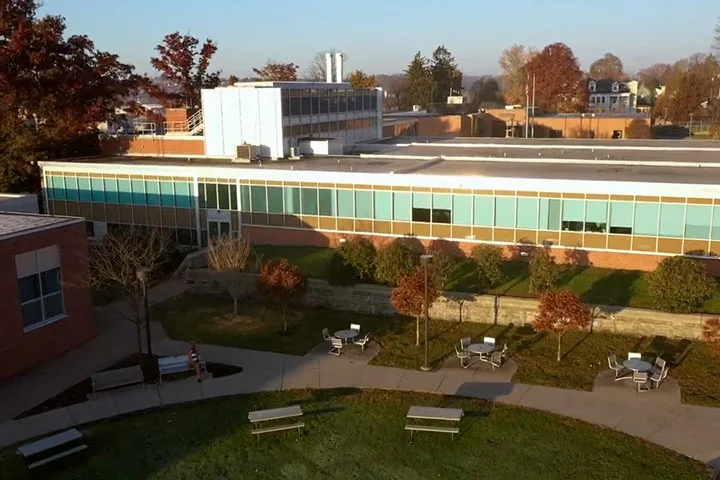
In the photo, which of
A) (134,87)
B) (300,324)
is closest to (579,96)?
(134,87)

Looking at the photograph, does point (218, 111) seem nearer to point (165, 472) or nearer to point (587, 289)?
point (587, 289)

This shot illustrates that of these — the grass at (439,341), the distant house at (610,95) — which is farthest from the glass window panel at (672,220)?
the distant house at (610,95)

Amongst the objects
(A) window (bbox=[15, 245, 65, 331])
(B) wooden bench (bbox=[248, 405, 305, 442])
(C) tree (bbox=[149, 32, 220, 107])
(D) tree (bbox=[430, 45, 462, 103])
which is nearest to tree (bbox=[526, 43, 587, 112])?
(D) tree (bbox=[430, 45, 462, 103])

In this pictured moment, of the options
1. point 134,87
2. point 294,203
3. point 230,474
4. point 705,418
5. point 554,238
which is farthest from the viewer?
point 134,87

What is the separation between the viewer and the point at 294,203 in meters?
32.8

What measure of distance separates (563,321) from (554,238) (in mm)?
8600

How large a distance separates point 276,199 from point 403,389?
632 inches

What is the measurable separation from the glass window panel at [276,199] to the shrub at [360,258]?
7403mm

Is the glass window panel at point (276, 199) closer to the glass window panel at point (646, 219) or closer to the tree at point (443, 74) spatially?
the glass window panel at point (646, 219)

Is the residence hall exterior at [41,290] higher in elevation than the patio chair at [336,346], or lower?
higher

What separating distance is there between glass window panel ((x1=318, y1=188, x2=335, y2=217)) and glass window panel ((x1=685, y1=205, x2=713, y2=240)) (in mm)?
14637

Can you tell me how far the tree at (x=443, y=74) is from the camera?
10156 centimetres

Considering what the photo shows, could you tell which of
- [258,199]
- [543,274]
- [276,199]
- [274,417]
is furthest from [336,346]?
[258,199]

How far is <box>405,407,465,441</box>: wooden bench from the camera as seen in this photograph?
16.0 meters
